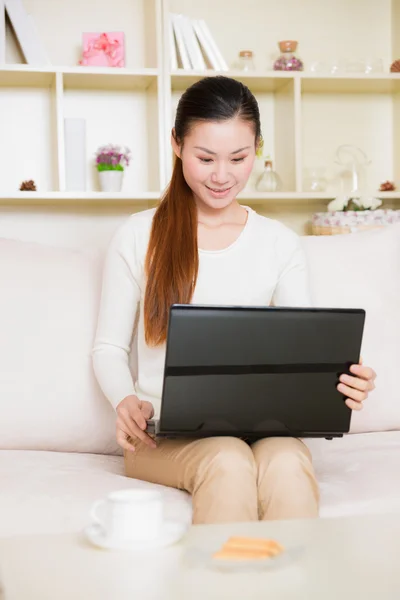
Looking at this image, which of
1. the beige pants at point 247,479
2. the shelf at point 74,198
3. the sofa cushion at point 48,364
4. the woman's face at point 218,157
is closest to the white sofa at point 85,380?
the sofa cushion at point 48,364

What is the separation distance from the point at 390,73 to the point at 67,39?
49.1 inches

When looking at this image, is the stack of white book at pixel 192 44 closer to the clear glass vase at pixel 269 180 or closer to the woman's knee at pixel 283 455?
the clear glass vase at pixel 269 180

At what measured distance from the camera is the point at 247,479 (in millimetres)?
1330

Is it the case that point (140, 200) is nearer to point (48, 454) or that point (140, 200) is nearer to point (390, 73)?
point (390, 73)

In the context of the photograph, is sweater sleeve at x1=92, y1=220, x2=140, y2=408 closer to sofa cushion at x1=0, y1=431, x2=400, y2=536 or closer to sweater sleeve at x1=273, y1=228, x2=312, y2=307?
sofa cushion at x1=0, y1=431, x2=400, y2=536

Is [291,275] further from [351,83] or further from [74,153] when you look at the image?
[351,83]

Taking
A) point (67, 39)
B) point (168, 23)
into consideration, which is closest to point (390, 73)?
point (168, 23)

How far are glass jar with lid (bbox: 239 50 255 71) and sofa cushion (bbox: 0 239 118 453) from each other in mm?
1709

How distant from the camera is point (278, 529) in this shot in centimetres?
102

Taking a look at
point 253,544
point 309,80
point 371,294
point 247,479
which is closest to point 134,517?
point 253,544

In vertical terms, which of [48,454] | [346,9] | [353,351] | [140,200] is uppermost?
[346,9]

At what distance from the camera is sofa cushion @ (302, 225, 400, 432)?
194 centimetres

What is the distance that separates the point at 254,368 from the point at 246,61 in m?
2.23

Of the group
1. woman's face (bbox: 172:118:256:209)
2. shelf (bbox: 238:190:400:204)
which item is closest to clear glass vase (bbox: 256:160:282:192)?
shelf (bbox: 238:190:400:204)
